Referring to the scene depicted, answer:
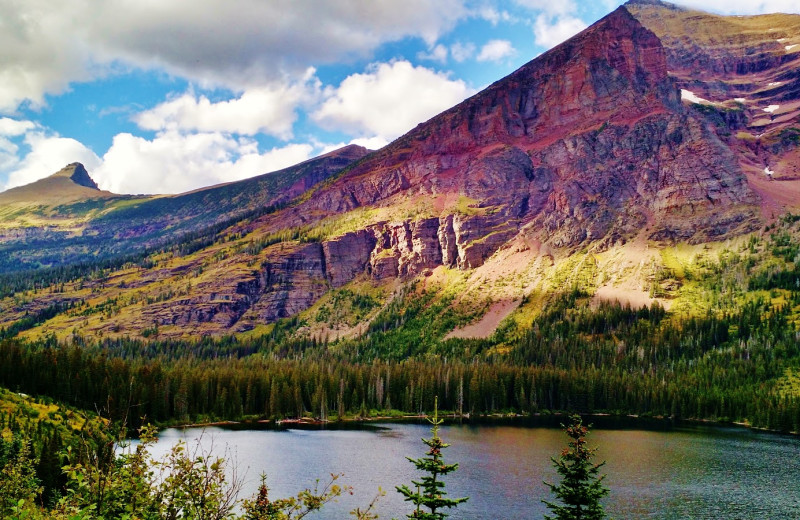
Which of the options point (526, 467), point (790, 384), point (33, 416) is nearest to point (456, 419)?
point (526, 467)

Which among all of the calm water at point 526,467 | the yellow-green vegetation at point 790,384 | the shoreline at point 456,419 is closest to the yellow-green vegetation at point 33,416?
A: the calm water at point 526,467

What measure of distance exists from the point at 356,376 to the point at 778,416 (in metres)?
109

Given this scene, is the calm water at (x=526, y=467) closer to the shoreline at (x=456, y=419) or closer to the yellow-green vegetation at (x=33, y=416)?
the yellow-green vegetation at (x=33, y=416)

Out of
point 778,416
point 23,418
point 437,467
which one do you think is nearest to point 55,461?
point 23,418

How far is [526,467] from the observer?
97812 millimetres

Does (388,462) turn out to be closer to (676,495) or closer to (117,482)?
(676,495)

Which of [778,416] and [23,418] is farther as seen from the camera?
[778,416]

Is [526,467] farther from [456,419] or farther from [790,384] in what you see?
[790,384]

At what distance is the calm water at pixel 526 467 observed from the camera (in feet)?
251

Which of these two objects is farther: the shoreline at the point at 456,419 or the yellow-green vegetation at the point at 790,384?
the yellow-green vegetation at the point at 790,384

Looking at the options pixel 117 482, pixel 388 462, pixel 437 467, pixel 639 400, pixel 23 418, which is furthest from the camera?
pixel 639 400

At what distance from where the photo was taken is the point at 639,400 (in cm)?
19000

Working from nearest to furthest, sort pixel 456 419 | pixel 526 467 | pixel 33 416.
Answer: pixel 33 416, pixel 526 467, pixel 456 419

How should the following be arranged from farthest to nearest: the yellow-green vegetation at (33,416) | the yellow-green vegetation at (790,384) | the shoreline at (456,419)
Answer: the yellow-green vegetation at (790,384)
the shoreline at (456,419)
the yellow-green vegetation at (33,416)
